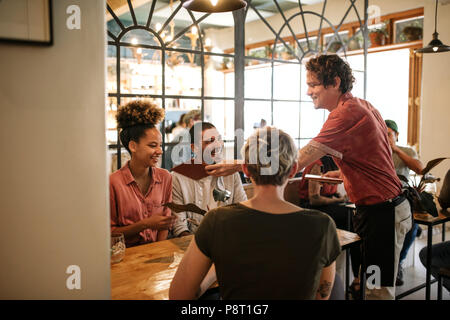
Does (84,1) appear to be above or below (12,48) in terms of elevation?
above

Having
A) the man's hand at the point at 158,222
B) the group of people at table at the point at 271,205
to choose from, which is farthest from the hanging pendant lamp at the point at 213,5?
the man's hand at the point at 158,222

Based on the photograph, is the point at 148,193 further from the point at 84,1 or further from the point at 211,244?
the point at 84,1

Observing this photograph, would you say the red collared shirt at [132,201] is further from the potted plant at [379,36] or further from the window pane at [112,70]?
the potted plant at [379,36]

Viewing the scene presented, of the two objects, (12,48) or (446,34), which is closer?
(12,48)

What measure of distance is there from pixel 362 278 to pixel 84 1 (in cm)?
193

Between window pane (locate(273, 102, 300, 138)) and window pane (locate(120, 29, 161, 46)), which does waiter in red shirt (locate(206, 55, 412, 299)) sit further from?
window pane (locate(273, 102, 300, 138))

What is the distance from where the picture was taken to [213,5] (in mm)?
1828

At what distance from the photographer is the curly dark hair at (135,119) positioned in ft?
7.49

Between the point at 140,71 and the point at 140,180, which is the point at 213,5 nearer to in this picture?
the point at 140,180

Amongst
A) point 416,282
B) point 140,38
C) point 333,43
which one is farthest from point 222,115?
point 416,282

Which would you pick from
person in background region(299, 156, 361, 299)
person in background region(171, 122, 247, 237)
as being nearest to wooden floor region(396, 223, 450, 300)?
person in background region(299, 156, 361, 299)

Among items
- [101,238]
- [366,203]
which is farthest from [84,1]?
[366,203]

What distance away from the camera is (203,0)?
180cm
